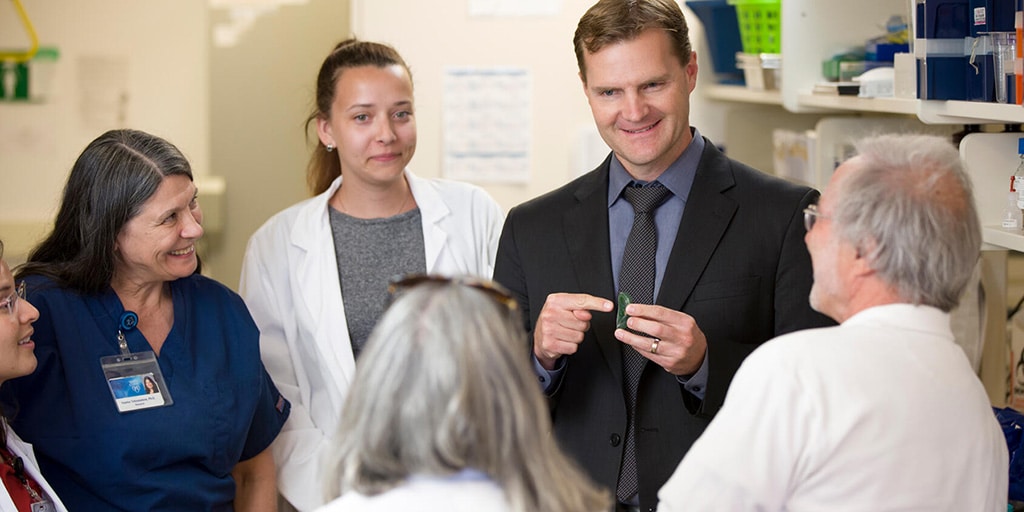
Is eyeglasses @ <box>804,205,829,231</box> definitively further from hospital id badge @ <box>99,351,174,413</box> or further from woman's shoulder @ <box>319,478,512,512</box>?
hospital id badge @ <box>99,351,174,413</box>

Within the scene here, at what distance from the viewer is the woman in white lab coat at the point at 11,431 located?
1.80m

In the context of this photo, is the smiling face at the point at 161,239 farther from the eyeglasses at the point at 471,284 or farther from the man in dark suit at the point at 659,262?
the eyeglasses at the point at 471,284

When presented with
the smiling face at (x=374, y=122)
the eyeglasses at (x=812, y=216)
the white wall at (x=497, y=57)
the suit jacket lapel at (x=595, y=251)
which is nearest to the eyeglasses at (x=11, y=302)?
the smiling face at (x=374, y=122)

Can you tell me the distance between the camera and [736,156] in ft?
11.9

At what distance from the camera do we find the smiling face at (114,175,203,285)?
2.04 metres

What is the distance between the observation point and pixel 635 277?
1.89m

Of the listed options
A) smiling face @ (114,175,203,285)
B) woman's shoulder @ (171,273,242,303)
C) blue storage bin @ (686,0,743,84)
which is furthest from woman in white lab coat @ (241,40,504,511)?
blue storage bin @ (686,0,743,84)

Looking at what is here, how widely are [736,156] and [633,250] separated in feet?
6.04

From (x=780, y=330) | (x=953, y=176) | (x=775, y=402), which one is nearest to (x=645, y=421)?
(x=780, y=330)

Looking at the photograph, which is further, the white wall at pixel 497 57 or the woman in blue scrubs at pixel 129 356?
the white wall at pixel 497 57

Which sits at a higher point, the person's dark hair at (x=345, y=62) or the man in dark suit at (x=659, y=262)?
the person's dark hair at (x=345, y=62)

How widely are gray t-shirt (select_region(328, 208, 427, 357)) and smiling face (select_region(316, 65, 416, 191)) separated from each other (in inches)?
4.2

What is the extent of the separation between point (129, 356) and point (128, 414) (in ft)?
0.39

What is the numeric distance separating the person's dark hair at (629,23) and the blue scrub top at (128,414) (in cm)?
95
